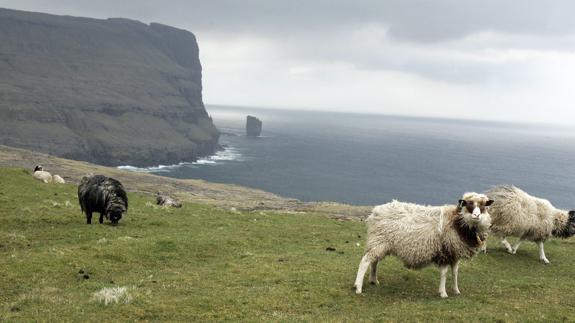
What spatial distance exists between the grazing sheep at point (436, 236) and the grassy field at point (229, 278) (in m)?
1.29

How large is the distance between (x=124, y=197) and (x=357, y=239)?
16.0 metres

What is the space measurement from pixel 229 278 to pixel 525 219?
669 inches

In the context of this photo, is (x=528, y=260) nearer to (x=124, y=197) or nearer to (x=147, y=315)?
(x=147, y=315)

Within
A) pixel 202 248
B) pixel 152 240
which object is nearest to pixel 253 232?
pixel 202 248

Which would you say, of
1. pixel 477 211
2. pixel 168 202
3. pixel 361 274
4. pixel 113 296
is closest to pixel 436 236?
pixel 477 211

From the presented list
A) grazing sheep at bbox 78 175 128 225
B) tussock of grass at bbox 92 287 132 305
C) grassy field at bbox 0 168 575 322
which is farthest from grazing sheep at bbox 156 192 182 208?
tussock of grass at bbox 92 287 132 305

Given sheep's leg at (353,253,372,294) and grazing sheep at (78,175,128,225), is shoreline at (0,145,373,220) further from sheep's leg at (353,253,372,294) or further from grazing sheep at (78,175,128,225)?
sheep's leg at (353,253,372,294)

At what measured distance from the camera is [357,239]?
1137 inches

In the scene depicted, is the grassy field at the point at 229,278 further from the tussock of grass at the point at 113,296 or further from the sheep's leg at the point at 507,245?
the sheep's leg at the point at 507,245

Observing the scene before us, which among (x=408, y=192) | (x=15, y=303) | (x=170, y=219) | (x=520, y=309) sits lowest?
(x=408, y=192)

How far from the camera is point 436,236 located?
49.5 feet

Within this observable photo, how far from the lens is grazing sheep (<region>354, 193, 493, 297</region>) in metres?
14.7

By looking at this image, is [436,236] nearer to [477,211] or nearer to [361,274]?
[477,211]

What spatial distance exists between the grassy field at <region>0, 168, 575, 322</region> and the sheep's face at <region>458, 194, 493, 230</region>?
2.71 meters
